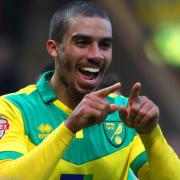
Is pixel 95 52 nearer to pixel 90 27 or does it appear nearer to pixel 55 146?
pixel 90 27

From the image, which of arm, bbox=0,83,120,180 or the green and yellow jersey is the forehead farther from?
arm, bbox=0,83,120,180

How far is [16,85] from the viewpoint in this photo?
6988 mm

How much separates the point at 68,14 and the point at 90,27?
18cm

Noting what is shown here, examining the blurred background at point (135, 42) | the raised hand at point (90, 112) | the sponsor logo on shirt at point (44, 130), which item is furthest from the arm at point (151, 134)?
the blurred background at point (135, 42)

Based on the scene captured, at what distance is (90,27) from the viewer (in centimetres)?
339

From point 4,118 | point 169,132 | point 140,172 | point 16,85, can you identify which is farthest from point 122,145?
point 169,132

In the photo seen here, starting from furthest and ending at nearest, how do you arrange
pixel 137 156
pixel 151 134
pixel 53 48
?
pixel 53 48 < pixel 137 156 < pixel 151 134

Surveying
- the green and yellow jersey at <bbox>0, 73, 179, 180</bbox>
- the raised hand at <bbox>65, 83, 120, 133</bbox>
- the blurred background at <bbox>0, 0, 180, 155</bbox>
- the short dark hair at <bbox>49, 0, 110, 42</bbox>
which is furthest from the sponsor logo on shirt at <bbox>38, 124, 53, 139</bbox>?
the blurred background at <bbox>0, 0, 180, 155</bbox>

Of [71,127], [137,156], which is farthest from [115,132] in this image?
[71,127]

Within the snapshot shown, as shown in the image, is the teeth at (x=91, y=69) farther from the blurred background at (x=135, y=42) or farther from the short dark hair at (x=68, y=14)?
the blurred background at (x=135, y=42)

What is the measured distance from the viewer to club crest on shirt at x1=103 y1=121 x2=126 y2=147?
11.6 ft

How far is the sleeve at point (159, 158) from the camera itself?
3.21 meters

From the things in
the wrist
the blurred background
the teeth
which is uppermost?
the teeth

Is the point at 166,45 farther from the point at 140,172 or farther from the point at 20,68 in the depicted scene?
the point at 140,172
